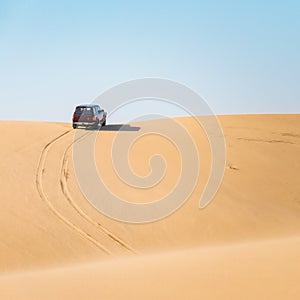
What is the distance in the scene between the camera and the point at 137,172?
1331cm

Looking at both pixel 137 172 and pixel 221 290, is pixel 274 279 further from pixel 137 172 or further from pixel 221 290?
pixel 137 172

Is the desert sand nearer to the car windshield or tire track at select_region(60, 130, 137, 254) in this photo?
tire track at select_region(60, 130, 137, 254)

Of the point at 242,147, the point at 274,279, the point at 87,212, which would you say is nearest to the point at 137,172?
the point at 87,212

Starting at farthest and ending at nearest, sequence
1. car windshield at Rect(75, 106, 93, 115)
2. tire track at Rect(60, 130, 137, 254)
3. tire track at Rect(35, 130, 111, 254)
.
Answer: car windshield at Rect(75, 106, 93, 115)
tire track at Rect(60, 130, 137, 254)
tire track at Rect(35, 130, 111, 254)

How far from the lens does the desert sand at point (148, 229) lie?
493cm

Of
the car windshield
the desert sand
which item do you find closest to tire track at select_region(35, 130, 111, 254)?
the desert sand

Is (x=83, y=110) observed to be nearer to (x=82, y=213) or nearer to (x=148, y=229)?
(x=82, y=213)

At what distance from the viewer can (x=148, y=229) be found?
31.7 feet

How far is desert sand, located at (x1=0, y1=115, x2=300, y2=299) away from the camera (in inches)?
194

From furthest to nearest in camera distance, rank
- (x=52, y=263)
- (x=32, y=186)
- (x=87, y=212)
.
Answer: (x=32, y=186) < (x=87, y=212) < (x=52, y=263)

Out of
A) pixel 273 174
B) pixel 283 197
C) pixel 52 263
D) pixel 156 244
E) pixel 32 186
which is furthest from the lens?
pixel 273 174

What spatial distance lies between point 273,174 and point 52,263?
9.81m

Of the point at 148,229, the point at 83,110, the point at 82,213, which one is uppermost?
the point at 83,110

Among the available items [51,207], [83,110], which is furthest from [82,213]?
[83,110]
